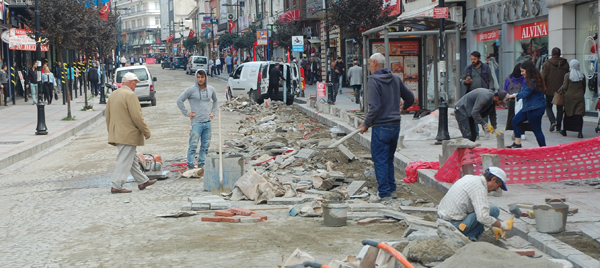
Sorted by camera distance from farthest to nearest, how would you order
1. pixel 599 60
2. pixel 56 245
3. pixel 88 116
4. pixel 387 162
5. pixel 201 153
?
pixel 88 116 < pixel 599 60 < pixel 201 153 < pixel 387 162 < pixel 56 245

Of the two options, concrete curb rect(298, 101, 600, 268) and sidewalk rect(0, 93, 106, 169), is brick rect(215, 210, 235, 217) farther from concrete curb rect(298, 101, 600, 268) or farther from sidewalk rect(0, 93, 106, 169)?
sidewalk rect(0, 93, 106, 169)

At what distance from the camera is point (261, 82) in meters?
27.7

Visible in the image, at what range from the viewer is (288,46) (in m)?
48.9

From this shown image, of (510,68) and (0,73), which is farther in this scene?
(0,73)

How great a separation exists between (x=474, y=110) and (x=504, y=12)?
13.1 m

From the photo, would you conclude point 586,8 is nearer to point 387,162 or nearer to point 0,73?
point 387,162

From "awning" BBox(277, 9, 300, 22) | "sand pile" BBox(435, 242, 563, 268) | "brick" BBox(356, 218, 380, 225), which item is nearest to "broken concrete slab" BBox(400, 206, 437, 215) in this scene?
"brick" BBox(356, 218, 380, 225)

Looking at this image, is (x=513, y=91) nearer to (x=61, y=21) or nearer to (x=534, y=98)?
(x=534, y=98)

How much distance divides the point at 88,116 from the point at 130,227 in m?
18.0

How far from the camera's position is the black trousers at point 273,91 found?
27.5m

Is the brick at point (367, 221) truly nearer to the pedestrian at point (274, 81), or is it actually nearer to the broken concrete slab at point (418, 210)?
the broken concrete slab at point (418, 210)

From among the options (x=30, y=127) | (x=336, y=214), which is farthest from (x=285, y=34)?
(x=336, y=214)

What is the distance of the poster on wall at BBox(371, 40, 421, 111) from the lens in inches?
720

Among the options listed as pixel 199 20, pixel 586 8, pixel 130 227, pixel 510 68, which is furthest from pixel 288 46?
pixel 199 20
